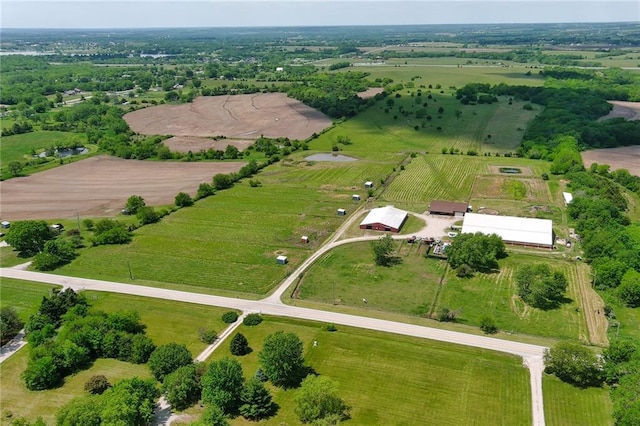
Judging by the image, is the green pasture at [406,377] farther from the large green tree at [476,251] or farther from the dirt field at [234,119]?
the dirt field at [234,119]

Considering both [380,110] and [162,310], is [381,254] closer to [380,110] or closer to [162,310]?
[162,310]

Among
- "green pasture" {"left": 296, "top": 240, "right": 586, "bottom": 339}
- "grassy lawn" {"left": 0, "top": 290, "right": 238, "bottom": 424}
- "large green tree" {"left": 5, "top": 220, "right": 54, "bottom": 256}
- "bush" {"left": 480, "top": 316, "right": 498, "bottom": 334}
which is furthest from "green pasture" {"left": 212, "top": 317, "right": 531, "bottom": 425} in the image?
"large green tree" {"left": 5, "top": 220, "right": 54, "bottom": 256}

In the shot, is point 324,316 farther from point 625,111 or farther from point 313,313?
point 625,111

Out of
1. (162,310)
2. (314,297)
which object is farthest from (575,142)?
(162,310)

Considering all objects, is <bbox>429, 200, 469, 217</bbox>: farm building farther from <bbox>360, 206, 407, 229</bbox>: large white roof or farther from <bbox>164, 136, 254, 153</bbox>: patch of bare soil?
<bbox>164, 136, 254, 153</bbox>: patch of bare soil

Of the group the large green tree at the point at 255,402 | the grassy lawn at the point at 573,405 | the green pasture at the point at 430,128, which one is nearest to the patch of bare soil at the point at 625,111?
the green pasture at the point at 430,128

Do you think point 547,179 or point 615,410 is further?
point 547,179

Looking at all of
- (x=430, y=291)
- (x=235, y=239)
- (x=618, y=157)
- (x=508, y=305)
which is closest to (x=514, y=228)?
(x=508, y=305)
